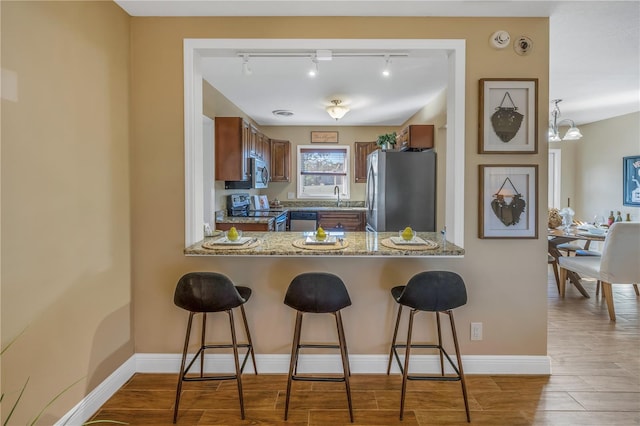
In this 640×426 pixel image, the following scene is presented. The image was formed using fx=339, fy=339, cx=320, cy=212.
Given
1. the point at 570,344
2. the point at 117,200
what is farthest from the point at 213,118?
the point at 570,344

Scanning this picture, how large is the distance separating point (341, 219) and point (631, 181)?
14.1 feet

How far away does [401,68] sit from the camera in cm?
312

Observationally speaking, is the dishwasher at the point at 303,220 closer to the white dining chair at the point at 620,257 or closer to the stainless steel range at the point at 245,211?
the stainless steel range at the point at 245,211

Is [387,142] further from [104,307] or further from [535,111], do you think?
[104,307]

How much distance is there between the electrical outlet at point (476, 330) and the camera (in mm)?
2303

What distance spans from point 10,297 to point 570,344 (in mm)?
3655

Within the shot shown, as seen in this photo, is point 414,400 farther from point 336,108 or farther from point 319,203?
point 319,203

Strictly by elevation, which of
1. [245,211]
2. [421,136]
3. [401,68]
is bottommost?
[245,211]

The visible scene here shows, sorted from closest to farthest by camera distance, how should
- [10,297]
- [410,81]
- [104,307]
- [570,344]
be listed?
[10,297] < [104,307] < [570,344] < [410,81]

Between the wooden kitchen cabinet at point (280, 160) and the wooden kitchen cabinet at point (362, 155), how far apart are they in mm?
1182

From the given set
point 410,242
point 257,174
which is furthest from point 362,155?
point 410,242

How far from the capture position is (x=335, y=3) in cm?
208

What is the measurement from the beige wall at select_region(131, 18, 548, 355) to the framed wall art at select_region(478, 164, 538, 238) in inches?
2.1

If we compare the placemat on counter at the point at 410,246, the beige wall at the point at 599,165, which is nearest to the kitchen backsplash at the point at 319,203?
the beige wall at the point at 599,165
